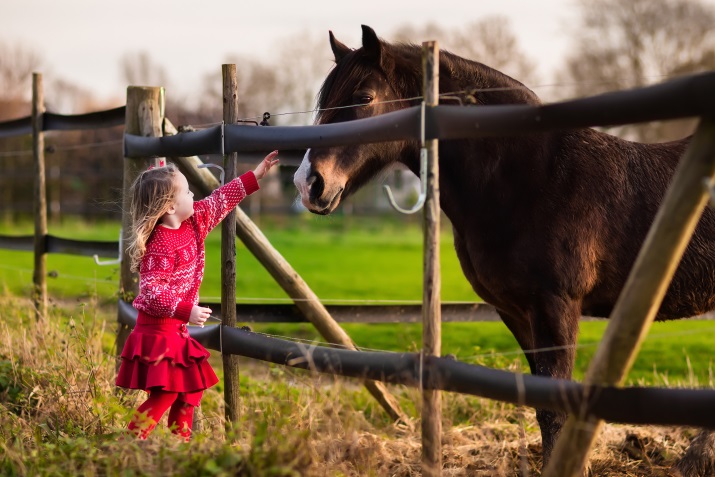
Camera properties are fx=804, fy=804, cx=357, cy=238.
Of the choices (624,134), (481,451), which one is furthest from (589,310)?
(624,134)

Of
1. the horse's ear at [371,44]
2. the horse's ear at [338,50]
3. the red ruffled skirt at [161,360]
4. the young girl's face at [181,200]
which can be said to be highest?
the horse's ear at [338,50]

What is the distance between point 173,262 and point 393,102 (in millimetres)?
1390

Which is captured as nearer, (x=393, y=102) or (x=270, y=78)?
(x=393, y=102)

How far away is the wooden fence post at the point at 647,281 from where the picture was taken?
2.48 m

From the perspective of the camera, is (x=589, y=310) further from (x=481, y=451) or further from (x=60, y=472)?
(x=60, y=472)

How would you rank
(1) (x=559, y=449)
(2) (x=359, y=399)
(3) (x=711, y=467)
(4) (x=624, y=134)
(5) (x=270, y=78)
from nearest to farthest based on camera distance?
1. (1) (x=559, y=449)
2. (3) (x=711, y=467)
3. (2) (x=359, y=399)
4. (4) (x=624, y=134)
5. (5) (x=270, y=78)

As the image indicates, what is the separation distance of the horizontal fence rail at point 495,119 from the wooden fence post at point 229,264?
4.7 inches

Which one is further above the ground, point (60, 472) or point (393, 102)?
point (393, 102)

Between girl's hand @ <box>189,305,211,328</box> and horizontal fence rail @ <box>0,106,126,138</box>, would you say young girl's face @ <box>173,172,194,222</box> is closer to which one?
girl's hand @ <box>189,305,211,328</box>

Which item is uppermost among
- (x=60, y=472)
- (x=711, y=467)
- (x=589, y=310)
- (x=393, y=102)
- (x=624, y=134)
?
(x=624, y=134)

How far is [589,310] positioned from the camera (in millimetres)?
4301

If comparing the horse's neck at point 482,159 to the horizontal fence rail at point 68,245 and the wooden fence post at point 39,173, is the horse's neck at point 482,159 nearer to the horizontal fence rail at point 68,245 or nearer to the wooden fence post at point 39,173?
the horizontal fence rail at point 68,245

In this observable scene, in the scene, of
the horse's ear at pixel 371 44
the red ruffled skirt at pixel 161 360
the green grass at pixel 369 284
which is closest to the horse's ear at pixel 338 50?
the horse's ear at pixel 371 44

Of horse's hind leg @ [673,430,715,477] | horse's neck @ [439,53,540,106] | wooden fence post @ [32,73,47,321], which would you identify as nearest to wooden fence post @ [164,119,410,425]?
horse's neck @ [439,53,540,106]
